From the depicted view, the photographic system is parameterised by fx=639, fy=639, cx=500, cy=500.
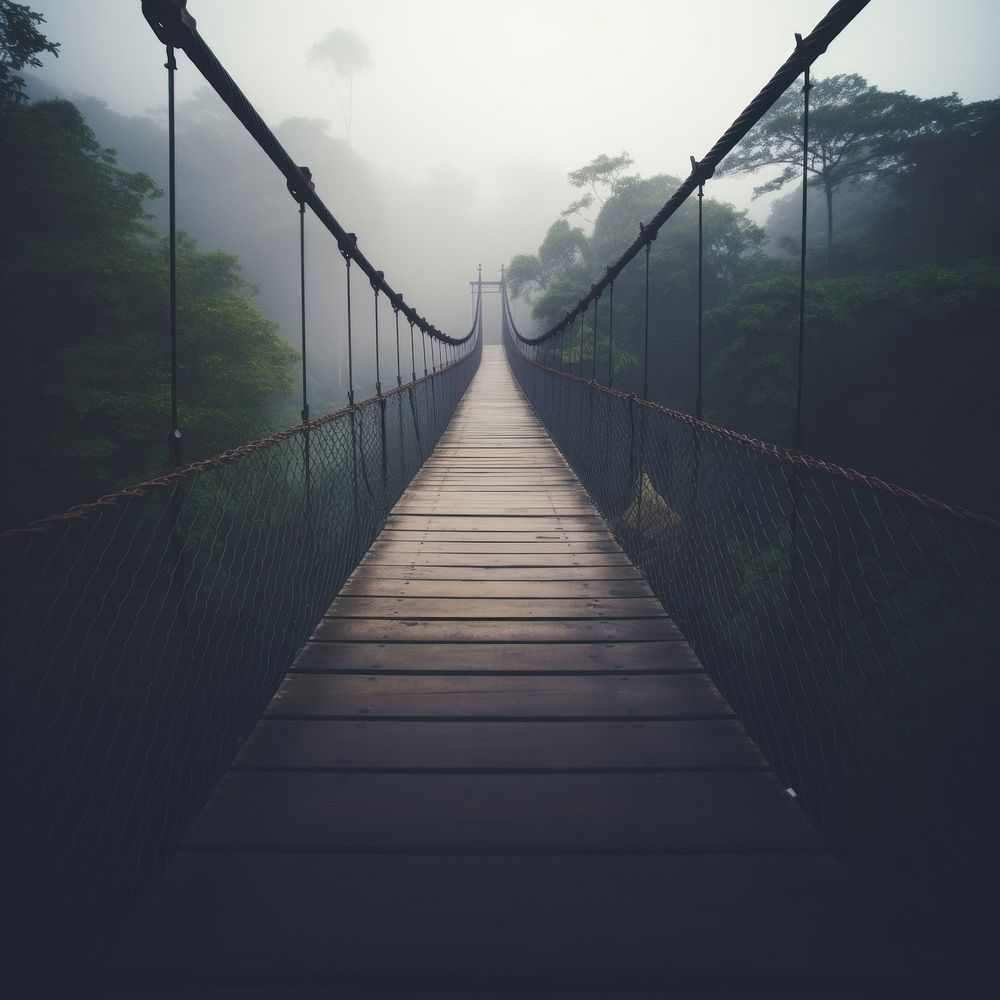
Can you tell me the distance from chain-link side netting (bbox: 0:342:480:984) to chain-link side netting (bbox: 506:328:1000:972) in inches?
39.3

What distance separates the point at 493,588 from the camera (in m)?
2.05

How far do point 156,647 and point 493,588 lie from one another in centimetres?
593

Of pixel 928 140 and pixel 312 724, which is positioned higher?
pixel 928 140

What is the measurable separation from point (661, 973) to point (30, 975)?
547 centimetres

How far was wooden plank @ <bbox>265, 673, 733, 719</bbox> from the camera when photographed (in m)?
1.34

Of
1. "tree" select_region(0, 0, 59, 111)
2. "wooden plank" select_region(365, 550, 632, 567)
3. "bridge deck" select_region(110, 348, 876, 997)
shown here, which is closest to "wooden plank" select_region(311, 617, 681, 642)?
"bridge deck" select_region(110, 348, 876, 997)

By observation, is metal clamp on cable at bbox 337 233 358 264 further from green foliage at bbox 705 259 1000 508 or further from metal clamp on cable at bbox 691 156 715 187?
green foliage at bbox 705 259 1000 508

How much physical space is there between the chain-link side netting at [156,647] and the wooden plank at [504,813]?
0.16 meters

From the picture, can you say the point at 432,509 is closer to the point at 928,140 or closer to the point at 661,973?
the point at 661,973

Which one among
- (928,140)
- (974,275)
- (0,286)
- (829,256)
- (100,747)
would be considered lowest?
(100,747)

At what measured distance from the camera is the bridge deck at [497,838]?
31.6 inches

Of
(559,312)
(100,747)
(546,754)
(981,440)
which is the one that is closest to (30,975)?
(100,747)

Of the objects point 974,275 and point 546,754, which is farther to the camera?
point 974,275

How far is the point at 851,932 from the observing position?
2.77 ft
